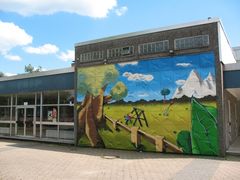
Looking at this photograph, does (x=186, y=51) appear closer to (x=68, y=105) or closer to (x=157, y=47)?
(x=157, y=47)

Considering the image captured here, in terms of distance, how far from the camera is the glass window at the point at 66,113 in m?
17.5

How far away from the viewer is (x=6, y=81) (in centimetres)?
2194

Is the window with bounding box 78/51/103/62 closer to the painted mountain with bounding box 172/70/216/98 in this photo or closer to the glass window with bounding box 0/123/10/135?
the painted mountain with bounding box 172/70/216/98

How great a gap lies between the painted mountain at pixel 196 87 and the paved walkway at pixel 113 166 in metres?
2.78

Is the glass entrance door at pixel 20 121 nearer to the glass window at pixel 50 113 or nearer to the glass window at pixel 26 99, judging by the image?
the glass window at pixel 26 99

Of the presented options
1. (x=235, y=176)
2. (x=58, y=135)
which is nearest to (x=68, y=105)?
(x=58, y=135)

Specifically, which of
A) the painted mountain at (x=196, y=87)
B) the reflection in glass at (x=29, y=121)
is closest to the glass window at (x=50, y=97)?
the reflection in glass at (x=29, y=121)

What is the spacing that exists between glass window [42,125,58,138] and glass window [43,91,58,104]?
5.32 ft

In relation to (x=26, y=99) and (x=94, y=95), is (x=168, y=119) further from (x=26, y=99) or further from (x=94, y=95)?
(x=26, y=99)

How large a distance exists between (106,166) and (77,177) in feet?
6.03

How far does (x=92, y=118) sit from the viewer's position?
16.1m

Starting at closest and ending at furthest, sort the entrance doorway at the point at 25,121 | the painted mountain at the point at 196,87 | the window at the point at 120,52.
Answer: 1. the painted mountain at the point at 196,87
2. the window at the point at 120,52
3. the entrance doorway at the point at 25,121

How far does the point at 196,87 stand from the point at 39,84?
1102cm

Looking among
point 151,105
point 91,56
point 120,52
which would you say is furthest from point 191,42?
point 91,56
